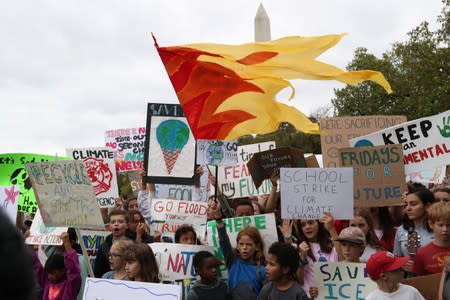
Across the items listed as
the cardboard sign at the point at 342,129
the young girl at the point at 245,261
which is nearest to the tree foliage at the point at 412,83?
the cardboard sign at the point at 342,129

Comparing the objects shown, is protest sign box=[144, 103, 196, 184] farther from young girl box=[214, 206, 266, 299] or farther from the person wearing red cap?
the person wearing red cap

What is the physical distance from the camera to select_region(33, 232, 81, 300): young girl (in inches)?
259

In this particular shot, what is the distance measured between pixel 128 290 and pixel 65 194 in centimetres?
200

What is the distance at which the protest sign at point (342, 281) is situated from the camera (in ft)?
17.8

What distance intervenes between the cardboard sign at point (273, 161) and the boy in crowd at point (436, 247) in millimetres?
2390

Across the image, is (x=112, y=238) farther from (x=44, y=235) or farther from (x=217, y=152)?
(x=217, y=152)

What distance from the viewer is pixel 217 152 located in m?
7.95

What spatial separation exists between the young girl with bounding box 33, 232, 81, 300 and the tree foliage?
25.8 m

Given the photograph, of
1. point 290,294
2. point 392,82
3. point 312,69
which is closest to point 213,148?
point 312,69

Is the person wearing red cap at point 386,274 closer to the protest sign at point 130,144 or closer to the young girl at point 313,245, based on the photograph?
the young girl at point 313,245

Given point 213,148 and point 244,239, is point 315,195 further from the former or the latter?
point 213,148

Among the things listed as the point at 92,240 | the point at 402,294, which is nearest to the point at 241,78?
the point at 92,240

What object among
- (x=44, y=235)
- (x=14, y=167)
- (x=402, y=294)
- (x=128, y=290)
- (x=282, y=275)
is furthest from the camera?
(x=14, y=167)

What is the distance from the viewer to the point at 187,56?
8.49 meters
